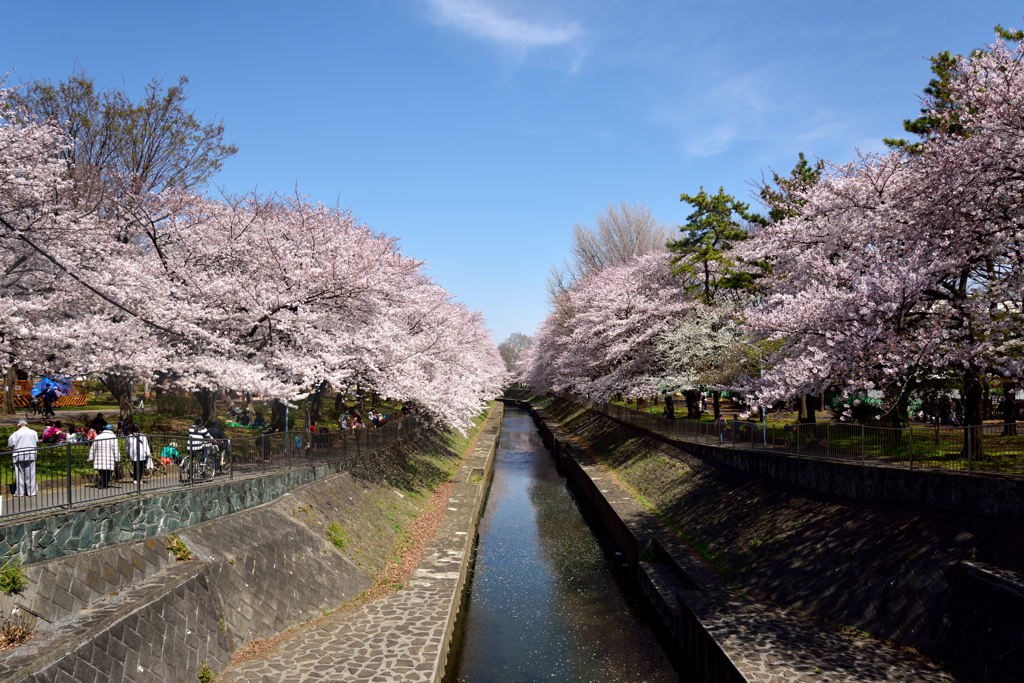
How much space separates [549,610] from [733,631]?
637cm

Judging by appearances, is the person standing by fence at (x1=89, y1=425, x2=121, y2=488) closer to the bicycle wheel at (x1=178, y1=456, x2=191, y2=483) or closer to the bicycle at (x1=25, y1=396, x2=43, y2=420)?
the bicycle wheel at (x1=178, y1=456, x2=191, y2=483)

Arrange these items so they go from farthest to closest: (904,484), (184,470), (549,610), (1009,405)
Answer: (1009,405), (549,610), (184,470), (904,484)

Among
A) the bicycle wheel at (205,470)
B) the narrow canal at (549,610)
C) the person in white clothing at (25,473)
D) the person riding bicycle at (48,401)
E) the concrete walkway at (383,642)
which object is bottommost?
the narrow canal at (549,610)

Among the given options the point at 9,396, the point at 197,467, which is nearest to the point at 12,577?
the point at 197,467

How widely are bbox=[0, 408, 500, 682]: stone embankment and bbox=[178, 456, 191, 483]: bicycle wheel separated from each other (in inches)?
35.1

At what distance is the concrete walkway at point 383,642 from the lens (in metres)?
10.8

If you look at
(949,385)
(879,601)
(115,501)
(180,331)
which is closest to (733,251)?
(949,385)

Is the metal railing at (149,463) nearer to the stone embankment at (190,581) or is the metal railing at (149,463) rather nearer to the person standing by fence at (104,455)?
the person standing by fence at (104,455)

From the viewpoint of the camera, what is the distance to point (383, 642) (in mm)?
12289

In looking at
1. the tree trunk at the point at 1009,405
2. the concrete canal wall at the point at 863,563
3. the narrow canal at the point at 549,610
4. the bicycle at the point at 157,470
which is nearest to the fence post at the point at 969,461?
the tree trunk at the point at 1009,405

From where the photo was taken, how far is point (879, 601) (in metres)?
12.0

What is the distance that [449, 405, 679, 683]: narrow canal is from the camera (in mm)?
13922

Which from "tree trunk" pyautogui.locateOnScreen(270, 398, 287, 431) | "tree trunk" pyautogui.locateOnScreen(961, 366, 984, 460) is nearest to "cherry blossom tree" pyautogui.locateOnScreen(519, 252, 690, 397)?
"tree trunk" pyautogui.locateOnScreen(961, 366, 984, 460)

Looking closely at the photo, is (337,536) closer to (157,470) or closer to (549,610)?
(157,470)
